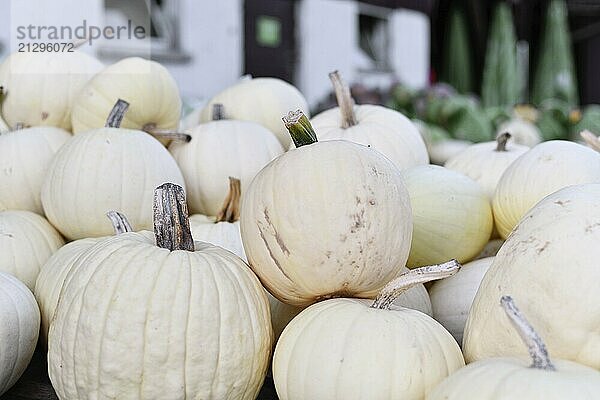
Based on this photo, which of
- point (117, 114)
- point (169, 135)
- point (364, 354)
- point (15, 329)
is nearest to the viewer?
point (364, 354)

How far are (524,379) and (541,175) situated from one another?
0.63m

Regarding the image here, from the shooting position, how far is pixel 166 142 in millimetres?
1705

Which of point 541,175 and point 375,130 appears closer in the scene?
point 541,175

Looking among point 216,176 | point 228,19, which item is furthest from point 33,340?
point 228,19

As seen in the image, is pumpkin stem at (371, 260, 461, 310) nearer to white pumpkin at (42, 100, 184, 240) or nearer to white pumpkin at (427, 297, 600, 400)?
white pumpkin at (427, 297, 600, 400)

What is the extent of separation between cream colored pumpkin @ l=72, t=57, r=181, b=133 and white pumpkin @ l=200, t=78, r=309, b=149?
0.18 m

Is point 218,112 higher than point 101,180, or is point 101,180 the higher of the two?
point 218,112

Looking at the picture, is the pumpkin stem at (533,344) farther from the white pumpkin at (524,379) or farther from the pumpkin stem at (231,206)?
the pumpkin stem at (231,206)

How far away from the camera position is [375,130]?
1.60 meters

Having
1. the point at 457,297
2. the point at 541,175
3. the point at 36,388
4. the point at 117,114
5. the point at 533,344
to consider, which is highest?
the point at 117,114

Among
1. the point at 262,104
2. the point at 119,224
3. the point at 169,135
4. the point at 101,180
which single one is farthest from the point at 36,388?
the point at 262,104

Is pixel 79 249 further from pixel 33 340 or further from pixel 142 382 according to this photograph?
pixel 142 382

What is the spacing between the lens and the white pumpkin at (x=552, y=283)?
0.89 m

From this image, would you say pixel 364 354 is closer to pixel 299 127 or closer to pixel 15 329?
pixel 299 127
